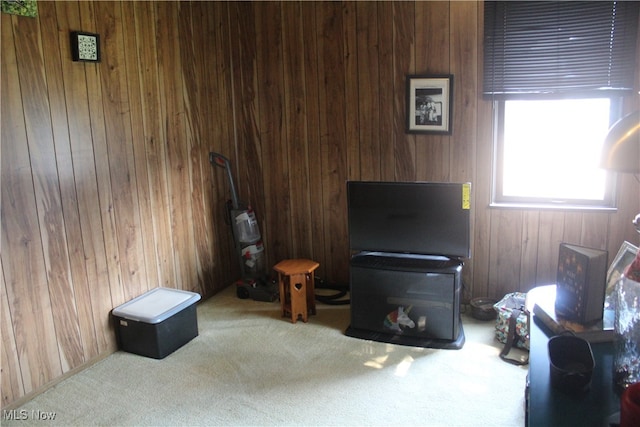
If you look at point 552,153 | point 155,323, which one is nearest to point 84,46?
point 155,323

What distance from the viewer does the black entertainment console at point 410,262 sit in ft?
10.4

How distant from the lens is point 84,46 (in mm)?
2807

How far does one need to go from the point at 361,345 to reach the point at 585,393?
1924mm

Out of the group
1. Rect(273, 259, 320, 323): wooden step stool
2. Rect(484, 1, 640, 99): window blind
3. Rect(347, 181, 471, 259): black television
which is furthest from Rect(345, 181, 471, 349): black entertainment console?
Rect(484, 1, 640, 99): window blind

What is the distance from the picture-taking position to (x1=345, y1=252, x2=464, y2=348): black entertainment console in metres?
3.14

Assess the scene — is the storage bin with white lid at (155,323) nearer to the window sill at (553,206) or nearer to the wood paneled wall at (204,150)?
the wood paneled wall at (204,150)

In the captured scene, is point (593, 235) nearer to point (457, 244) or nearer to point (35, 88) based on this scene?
point (457, 244)

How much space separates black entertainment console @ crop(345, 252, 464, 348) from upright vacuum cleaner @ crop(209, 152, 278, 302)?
33.3 inches

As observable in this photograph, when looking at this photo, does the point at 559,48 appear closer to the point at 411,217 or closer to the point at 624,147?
the point at 411,217

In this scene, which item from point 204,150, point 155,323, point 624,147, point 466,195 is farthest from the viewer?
point 204,150

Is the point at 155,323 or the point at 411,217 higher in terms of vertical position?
the point at 411,217

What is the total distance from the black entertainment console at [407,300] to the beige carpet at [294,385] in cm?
11

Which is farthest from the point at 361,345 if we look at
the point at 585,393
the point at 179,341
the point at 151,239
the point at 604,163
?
the point at 604,163

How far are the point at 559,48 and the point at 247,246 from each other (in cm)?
248
